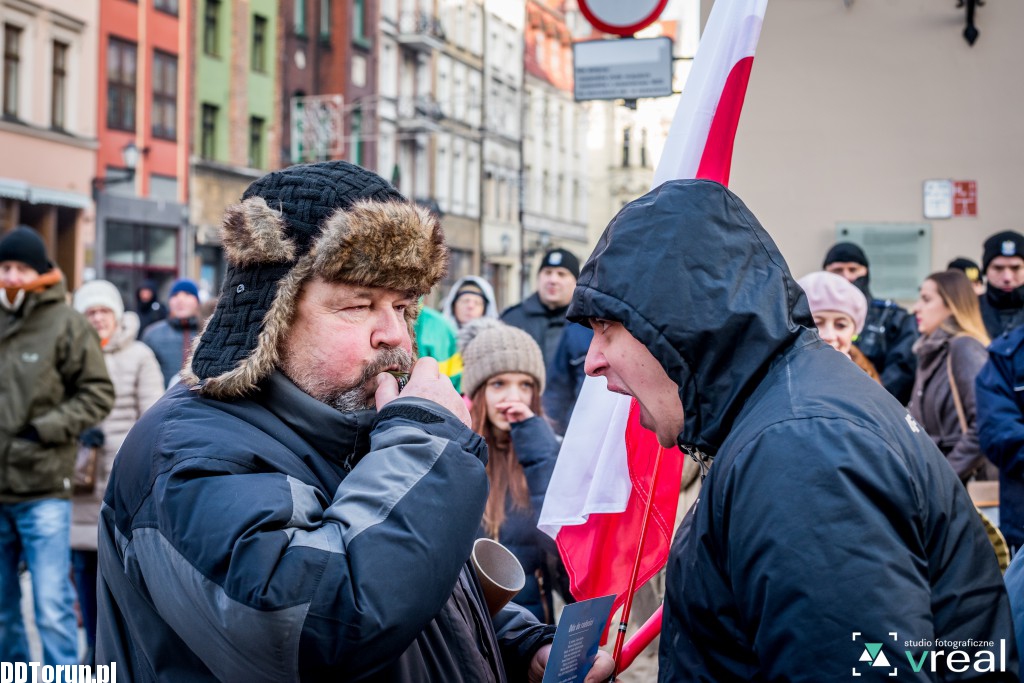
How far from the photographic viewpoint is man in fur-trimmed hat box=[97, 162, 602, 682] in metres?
1.91

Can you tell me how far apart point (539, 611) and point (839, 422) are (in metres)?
3.15

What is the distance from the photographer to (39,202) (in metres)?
26.6

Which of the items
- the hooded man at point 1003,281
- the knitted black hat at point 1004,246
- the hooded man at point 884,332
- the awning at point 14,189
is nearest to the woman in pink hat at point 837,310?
the hooded man at point 884,332

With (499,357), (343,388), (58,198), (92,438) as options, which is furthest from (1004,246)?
(58,198)

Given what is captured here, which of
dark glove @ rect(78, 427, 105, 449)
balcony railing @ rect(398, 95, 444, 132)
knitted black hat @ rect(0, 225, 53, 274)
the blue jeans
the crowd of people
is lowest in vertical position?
the blue jeans

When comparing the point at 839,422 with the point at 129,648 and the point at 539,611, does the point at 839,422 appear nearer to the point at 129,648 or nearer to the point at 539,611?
the point at 129,648

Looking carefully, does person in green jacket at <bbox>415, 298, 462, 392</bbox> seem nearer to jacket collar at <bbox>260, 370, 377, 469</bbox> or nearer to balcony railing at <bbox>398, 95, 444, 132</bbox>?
jacket collar at <bbox>260, 370, 377, 469</bbox>

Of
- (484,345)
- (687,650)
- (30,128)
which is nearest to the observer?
(687,650)

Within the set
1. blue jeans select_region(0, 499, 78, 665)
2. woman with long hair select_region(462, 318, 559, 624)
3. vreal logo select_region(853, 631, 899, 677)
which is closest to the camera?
vreal logo select_region(853, 631, 899, 677)

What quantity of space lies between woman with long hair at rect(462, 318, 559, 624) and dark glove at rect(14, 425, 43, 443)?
2.43m

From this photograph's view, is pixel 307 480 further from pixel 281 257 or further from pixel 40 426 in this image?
pixel 40 426

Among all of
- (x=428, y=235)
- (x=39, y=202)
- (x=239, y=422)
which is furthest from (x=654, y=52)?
(x=39, y=202)

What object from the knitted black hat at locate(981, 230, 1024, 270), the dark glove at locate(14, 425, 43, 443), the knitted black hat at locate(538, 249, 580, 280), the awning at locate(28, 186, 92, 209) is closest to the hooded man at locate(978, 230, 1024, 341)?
the knitted black hat at locate(981, 230, 1024, 270)

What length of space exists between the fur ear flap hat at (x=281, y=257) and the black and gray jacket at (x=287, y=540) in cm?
7
